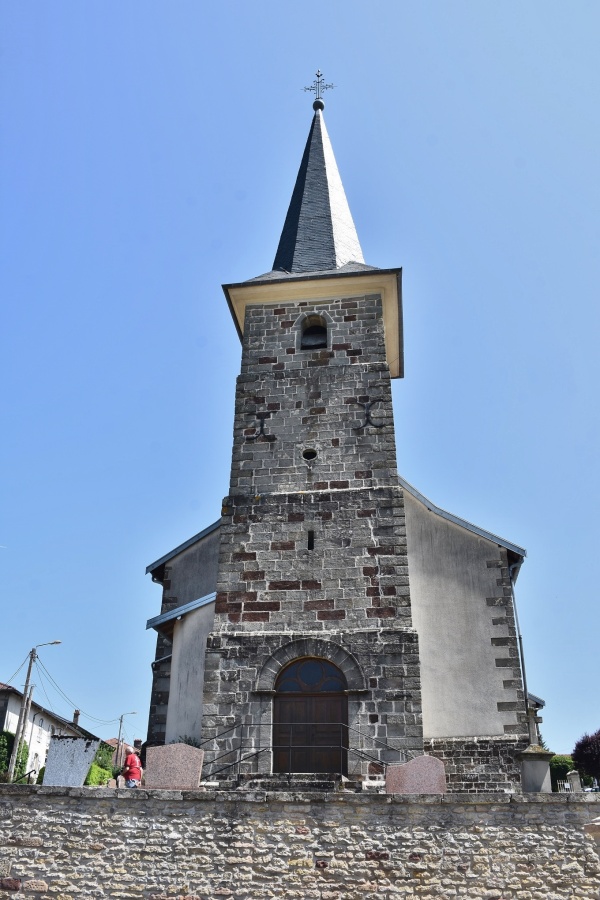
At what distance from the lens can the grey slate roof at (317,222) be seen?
53.9ft

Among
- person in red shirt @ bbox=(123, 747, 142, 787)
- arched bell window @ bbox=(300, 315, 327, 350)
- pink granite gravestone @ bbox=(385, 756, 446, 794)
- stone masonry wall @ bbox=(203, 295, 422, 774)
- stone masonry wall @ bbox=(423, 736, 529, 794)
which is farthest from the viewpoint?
arched bell window @ bbox=(300, 315, 327, 350)

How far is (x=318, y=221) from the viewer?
17.5 meters

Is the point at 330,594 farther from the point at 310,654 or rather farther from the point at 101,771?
the point at 101,771

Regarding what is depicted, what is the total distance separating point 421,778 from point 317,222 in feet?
40.3

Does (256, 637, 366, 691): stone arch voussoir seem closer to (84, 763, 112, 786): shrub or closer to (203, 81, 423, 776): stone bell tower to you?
(203, 81, 423, 776): stone bell tower

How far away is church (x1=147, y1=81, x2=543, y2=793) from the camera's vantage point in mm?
11641

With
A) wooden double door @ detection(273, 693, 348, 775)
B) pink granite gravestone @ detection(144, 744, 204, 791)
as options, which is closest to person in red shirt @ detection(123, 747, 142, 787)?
pink granite gravestone @ detection(144, 744, 204, 791)

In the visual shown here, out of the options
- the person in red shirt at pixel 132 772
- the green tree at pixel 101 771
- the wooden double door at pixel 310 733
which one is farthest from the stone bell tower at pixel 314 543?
the green tree at pixel 101 771

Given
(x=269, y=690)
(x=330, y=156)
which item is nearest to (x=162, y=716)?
(x=269, y=690)

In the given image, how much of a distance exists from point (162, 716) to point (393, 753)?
16.6 feet

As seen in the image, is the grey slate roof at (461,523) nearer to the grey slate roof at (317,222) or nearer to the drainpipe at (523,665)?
the drainpipe at (523,665)

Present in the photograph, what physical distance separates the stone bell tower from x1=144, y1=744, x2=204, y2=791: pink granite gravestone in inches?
86.9

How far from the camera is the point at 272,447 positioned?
14.1 metres

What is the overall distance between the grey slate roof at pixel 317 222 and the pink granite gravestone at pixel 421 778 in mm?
9974
